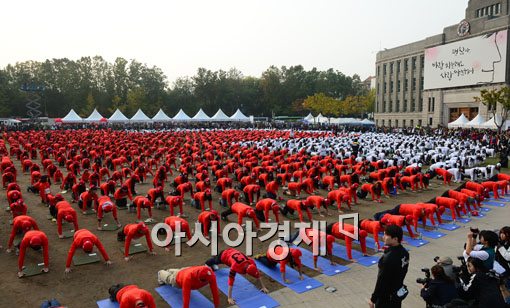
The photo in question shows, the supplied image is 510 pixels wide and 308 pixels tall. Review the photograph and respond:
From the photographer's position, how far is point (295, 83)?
94812mm

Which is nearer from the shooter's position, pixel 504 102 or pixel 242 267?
pixel 242 267

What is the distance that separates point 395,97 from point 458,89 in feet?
50.7

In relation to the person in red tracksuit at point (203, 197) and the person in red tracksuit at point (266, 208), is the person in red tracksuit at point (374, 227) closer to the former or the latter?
the person in red tracksuit at point (266, 208)

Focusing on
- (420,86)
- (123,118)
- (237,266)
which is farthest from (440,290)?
(420,86)

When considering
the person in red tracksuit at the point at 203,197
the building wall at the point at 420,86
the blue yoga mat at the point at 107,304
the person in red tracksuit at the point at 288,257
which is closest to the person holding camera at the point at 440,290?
the person in red tracksuit at the point at 288,257

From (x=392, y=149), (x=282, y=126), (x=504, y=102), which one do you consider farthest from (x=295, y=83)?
(x=392, y=149)

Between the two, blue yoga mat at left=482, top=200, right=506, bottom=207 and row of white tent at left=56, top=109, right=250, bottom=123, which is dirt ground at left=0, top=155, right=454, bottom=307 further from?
row of white tent at left=56, top=109, right=250, bottom=123

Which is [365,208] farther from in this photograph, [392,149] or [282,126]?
[282,126]

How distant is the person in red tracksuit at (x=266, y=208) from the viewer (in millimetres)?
10602

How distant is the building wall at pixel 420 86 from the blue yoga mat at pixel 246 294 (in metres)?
49.0

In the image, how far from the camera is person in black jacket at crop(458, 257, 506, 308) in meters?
4.45

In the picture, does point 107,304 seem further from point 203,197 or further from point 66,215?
point 203,197

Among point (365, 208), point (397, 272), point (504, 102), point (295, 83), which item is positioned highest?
point (295, 83)

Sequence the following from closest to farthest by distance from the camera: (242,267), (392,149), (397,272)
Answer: (397,272) < (242,267) < (392,149)
